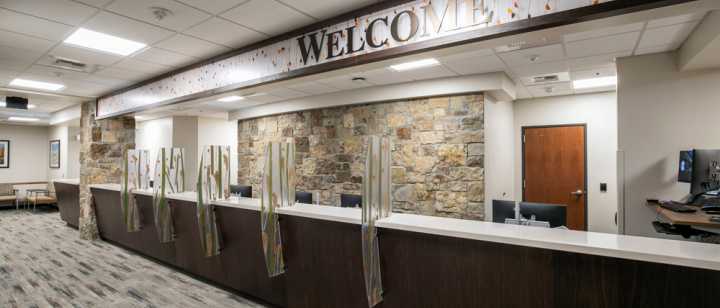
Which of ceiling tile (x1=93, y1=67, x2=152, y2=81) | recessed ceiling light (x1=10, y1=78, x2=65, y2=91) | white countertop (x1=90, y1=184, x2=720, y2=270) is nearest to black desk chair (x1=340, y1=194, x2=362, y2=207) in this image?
white countertop (x1=90, y1=184, x2=720, y2=270)

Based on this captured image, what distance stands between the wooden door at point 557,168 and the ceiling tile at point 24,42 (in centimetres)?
620

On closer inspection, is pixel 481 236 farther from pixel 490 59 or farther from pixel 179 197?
pixel 179 197

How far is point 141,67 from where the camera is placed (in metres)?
3.87

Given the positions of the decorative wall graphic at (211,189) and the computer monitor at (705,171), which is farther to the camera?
the decorative wall graphic at (211,189)

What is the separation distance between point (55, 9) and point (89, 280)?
268 centimetres

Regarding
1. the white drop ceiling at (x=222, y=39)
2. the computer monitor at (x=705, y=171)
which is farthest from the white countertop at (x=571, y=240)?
the computer monitor at (x=705, y=171)

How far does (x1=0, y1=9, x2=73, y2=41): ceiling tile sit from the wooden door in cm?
599

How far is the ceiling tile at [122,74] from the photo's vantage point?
3964mm

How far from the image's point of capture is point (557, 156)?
5.53m

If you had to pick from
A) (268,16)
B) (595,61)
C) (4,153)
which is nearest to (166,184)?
(268,16)

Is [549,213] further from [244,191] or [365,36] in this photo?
[244,191]

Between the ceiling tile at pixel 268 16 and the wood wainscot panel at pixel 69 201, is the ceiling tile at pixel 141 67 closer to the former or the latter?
the ceiling tile at pixel 268 16

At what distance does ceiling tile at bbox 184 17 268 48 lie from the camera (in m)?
2.69

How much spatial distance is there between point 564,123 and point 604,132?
55 centimetres
